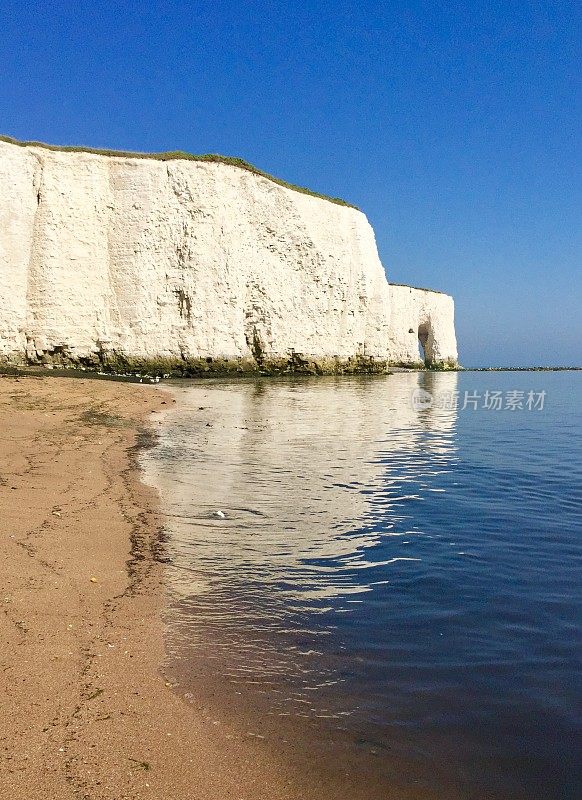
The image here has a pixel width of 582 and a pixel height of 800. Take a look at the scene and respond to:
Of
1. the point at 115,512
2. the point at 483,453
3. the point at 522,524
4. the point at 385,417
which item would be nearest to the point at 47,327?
the point at 385,417

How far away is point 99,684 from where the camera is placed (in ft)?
8.76

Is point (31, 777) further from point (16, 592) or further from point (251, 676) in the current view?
point (16, 592)

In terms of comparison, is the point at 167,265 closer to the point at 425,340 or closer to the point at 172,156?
the point at 172,156

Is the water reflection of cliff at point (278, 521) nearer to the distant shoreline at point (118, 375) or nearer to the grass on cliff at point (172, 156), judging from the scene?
the distant shoreline at point (118, 375)

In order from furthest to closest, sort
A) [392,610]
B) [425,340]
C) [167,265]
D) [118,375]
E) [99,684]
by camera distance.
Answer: [425,340]
[167,265]
[118,375]
[392,610]
[99,684]

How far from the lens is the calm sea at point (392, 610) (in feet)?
7.98

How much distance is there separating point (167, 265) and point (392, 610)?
2738cm

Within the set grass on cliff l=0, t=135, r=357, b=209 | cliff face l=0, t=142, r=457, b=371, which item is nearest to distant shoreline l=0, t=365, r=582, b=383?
cliff face l=0, t=142, r=457, b=371

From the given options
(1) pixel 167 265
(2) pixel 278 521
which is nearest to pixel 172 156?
(1) pixel 167 265

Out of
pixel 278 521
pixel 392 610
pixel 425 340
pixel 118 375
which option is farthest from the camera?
pixel 425 340

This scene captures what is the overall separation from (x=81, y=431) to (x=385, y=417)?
28.0ft

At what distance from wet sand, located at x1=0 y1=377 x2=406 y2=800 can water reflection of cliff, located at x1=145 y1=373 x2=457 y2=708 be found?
12.3 inches

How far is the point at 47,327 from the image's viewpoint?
2559 centimetres

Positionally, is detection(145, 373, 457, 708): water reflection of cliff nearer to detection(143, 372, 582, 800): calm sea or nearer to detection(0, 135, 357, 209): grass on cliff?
detection(143, 372, 582, 800): calm sea
